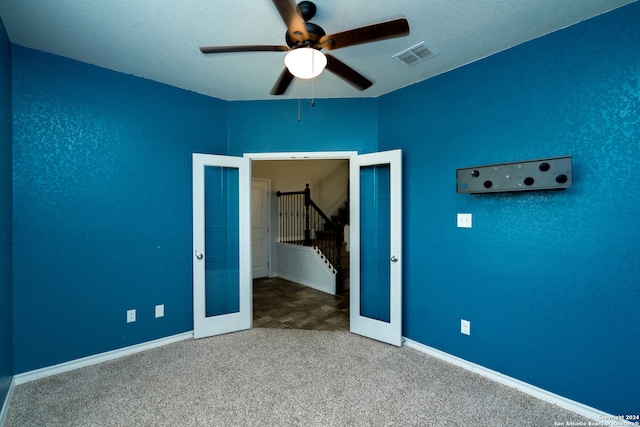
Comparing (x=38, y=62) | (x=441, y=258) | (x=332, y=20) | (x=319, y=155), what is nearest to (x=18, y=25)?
(x=38, y=62)

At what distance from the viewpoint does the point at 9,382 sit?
2227mm

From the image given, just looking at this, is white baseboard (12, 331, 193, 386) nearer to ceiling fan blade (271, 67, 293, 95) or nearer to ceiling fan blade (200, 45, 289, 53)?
ceiling fan blade (271, 67, 293, 95)

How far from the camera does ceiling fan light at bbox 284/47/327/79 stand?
5.46ft

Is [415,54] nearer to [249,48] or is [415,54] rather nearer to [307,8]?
[307,8]

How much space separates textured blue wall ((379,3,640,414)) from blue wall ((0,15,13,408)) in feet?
11.2

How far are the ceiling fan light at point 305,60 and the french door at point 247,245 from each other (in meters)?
1.56

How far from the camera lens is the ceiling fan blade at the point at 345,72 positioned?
1.94m

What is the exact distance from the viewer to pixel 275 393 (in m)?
2.24

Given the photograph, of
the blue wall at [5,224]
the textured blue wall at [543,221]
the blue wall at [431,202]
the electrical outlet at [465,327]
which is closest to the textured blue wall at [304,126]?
the blue wall at [431,202]

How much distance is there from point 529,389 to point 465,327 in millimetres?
595

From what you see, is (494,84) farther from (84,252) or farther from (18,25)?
(84,252)

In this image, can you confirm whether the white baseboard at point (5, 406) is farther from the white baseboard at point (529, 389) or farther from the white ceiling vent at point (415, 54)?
the white ceiling vent at point (415, 54)

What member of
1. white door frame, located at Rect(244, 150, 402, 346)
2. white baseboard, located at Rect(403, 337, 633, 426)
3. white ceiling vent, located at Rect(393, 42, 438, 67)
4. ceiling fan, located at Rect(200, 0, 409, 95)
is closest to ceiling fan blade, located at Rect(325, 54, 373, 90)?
ceiling fan, located at Rect(200, 0, 409, 95)

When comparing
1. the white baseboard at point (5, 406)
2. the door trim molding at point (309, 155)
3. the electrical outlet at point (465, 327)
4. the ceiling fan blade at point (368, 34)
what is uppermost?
the ceiling fan blade at point (368, 34)
